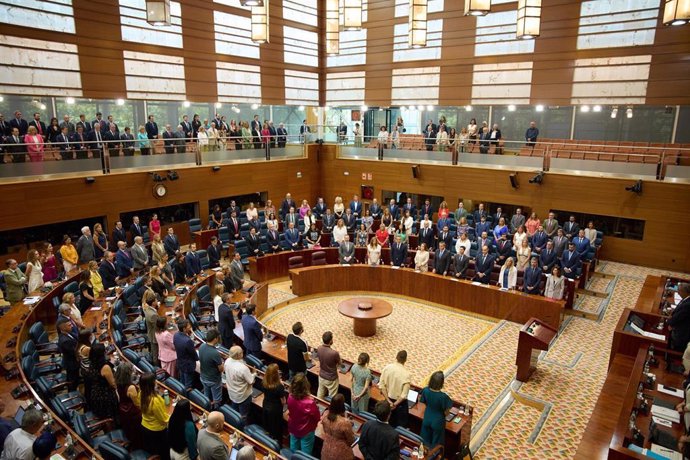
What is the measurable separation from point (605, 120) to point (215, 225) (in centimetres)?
1436

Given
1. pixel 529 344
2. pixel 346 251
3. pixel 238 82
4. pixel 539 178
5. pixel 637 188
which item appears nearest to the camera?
pixel 529 344

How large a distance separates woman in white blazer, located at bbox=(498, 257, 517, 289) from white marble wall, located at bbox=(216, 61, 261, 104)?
41.6ft

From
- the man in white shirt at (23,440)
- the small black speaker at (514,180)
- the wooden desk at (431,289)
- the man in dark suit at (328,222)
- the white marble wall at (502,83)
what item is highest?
the white marble wall at (502,83)

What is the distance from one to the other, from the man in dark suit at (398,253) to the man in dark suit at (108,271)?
700 cm

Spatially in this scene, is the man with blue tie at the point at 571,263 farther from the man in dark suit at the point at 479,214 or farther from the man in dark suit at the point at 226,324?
the man in dark suit at the point at 226,324

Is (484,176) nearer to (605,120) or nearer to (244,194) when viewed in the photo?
(605,120)

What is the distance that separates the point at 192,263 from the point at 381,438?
796 cm

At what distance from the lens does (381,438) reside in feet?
14.5

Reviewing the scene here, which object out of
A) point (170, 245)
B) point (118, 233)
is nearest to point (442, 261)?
point (170, 245)

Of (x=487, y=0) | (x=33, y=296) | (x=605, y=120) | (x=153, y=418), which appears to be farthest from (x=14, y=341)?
(x=605, y=120)

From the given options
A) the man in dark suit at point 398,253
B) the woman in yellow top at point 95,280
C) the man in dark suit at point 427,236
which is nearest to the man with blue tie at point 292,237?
the man in dark suit at point 398,253

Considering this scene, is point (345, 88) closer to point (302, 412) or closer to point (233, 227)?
point (233, 227)

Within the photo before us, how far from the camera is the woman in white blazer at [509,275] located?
10.8 m

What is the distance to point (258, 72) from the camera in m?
19.3
